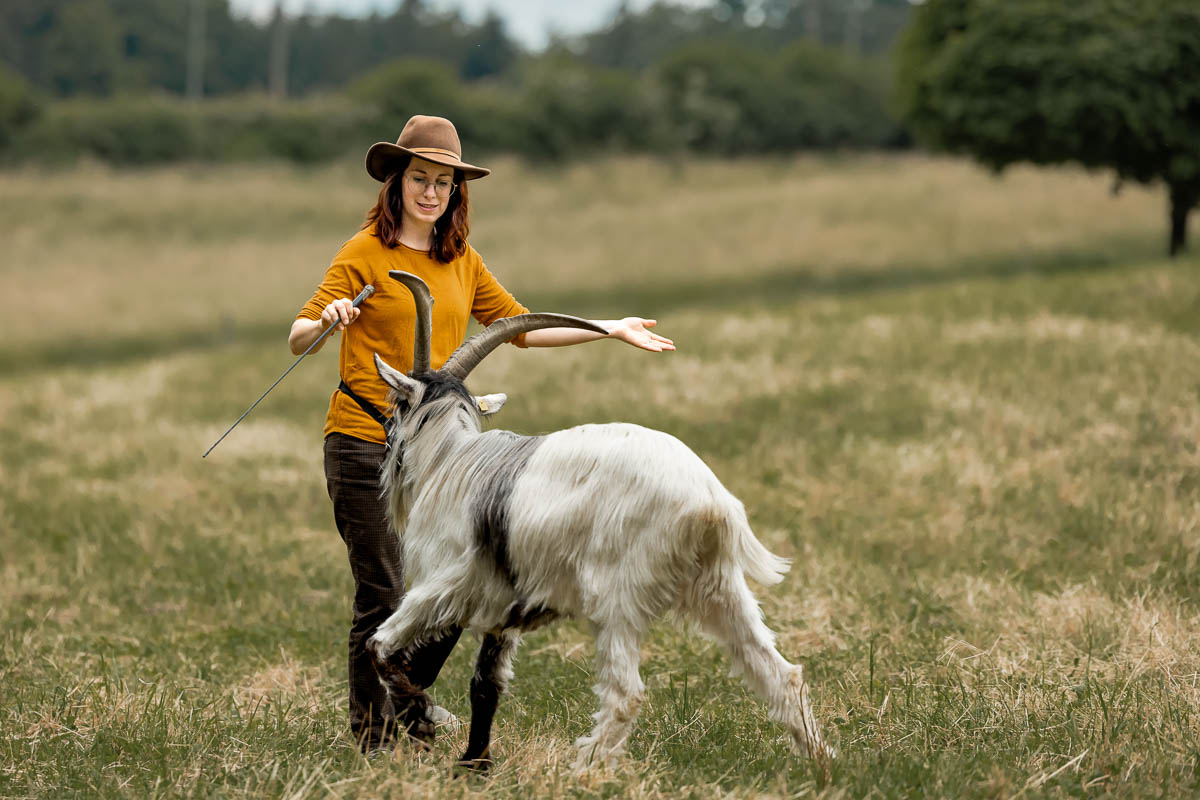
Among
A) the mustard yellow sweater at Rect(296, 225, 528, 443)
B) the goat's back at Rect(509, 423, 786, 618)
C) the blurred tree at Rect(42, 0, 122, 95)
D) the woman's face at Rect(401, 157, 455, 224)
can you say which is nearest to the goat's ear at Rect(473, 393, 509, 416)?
the mustard yellow sweater at Rect(296, 225, 528, 443)

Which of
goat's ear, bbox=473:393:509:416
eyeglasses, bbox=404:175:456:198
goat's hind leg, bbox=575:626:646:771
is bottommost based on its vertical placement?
goat's hind leg, bbox=575:626:646:771

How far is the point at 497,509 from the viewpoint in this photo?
4.32 meters

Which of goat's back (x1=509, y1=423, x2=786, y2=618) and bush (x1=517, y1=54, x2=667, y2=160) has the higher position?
goat's back (x1=509, y1=423, x2=786, y2=618)

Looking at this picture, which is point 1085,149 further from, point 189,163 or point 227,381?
point 189,163

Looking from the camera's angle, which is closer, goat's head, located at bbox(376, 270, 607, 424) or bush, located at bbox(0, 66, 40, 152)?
goat's head, located at bbox(376, 270, 607, 424)

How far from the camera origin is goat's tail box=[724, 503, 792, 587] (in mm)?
4168

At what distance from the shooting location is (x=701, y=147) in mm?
44500

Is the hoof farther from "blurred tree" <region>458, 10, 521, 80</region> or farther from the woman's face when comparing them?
"blurred tree" <region>458, 10, 521, 80</region>

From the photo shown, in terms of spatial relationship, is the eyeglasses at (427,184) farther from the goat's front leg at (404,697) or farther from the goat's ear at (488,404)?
the goat's front leg at (404,697)

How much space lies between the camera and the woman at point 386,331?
4.84m

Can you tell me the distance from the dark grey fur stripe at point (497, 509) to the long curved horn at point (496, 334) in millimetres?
461

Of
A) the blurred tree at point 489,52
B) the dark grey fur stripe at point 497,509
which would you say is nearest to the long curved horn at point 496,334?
the dark grey fur stripe at point 497,509

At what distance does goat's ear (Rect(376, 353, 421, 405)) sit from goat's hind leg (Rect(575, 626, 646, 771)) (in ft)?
3.79

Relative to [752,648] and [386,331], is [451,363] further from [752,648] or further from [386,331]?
[752,648]
